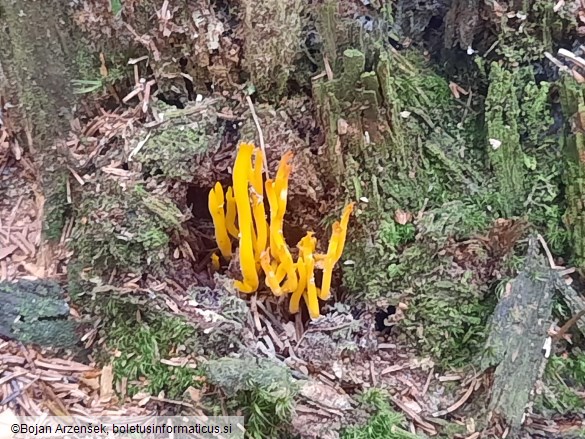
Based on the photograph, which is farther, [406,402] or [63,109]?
[63,109]

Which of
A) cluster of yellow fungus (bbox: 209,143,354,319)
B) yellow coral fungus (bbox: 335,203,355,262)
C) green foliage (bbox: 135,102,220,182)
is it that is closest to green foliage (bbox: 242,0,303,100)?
green foliage (bbox: 135,102,220,182)

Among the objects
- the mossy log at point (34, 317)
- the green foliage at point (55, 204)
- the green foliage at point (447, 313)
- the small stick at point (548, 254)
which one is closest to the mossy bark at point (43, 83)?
the green foliage at point (55, 204)

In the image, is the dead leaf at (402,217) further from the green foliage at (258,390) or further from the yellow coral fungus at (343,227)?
the green foliage at (258,390)

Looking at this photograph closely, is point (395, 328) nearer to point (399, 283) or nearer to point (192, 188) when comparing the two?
point (399, 283)

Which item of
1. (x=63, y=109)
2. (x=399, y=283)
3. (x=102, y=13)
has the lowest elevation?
(x=399, y=283)

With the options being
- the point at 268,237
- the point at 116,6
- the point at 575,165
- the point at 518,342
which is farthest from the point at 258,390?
the point at 116,6

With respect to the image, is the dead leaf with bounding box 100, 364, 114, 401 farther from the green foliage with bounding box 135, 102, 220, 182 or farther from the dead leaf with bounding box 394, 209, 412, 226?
the dead leaf with bounding box 394, 209, 412, 226

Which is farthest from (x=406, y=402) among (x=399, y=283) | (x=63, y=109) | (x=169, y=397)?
(x=63, y=109)
